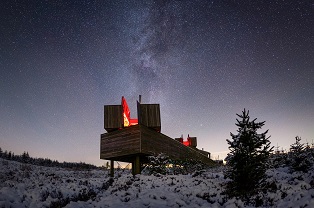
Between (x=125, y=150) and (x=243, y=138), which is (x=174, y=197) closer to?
(x=243, y=138)

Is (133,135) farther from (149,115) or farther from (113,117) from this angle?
(113,117)

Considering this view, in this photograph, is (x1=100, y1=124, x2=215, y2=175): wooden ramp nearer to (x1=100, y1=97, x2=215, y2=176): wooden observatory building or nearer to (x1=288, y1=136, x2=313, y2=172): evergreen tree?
(x1=100, y1=97, x2=215, y2=176): wooden observatory building

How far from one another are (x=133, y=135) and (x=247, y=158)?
1336 centimetres

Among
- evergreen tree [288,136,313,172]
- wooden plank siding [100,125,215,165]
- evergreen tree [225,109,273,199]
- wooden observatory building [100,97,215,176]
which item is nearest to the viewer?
evergreen tree [225,109,273,199]

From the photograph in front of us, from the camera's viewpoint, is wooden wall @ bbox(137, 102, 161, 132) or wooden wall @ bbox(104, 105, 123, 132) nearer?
wooden wall @ bbox(104, 105, 123, 132)

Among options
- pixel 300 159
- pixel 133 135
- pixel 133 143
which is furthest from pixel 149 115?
pixel 300 159

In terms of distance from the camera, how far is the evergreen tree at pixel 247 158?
9984mm

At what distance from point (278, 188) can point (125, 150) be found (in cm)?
1459

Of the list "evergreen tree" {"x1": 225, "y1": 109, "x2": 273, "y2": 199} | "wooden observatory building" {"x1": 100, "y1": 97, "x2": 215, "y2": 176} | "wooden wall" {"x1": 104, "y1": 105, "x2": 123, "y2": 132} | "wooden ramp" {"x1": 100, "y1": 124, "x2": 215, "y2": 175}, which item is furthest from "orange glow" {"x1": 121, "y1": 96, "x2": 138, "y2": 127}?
"evergreen tree" {"x1": 225, "y1": 109, "x2": 273, "y2": 199}

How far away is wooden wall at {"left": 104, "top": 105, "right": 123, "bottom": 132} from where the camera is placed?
23766 millimetres

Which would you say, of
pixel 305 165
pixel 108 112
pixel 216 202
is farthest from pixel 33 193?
pixel 305 165

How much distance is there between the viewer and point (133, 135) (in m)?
21.9

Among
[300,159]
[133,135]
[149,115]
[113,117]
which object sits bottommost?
[300,159]

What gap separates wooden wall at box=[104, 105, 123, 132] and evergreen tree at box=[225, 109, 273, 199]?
15051 mm
